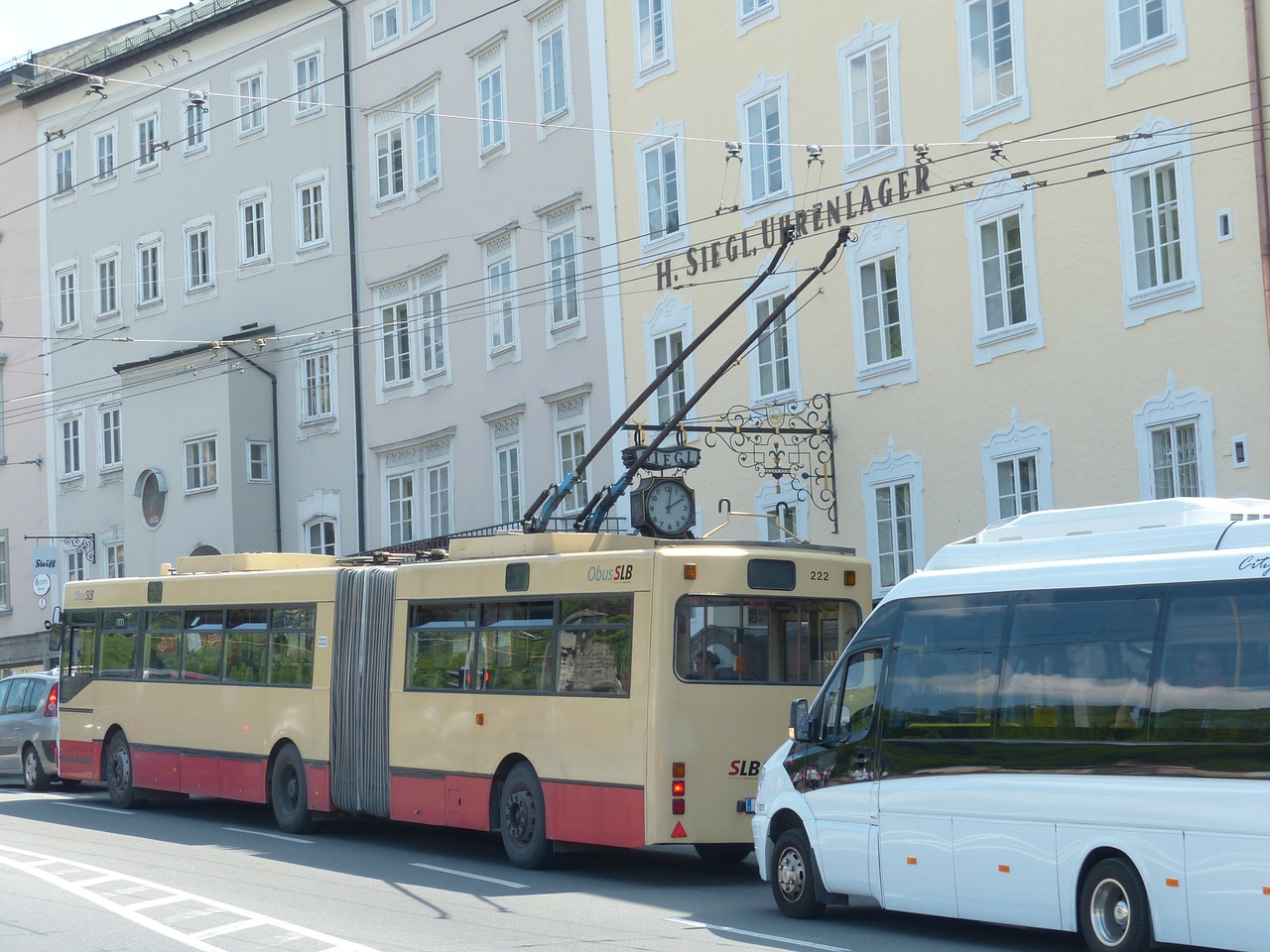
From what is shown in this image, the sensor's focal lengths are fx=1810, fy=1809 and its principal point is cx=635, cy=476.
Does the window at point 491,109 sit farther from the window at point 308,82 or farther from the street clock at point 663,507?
the street clock at point 663,507

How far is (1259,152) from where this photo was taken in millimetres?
20234

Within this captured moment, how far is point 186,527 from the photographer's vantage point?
4103cm

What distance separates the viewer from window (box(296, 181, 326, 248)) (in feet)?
130

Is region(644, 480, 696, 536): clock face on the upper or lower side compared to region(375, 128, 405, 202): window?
lower

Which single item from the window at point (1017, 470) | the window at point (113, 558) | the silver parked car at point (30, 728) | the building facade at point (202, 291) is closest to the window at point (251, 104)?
the building facade at point (202, 291)

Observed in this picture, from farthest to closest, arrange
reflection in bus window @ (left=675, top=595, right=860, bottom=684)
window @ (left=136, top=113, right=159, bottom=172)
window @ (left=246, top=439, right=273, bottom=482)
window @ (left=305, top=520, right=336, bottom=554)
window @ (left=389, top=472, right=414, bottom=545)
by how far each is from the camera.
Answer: window @ (left=136, top=113, right=159, bottom=172)
window @ (left=246, top=439, right=273, bottom=482)
window @ (left=305, top=520, right=336, bottom=554)
window @ (left=389, top=472, right=414, bottom=545)
reflection in bus window @ (left=675, top=595, right=860, bottom=684)

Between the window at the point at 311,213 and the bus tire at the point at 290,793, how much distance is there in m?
21.0

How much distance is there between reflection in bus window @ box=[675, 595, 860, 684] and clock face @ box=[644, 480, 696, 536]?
5417 millimetres

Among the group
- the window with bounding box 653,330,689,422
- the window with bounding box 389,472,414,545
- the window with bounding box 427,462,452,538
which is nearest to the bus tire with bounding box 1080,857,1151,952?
the window with bounding box 653,330,689,422

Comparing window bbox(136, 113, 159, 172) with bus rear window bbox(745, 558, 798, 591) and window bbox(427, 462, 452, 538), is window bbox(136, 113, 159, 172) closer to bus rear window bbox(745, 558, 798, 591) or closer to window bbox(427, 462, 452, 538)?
window bbox(427, 462, 452, 538)

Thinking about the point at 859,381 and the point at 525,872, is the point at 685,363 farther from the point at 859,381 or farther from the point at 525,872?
the point at 525,872

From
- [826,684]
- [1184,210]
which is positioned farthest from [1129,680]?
[1184,210]

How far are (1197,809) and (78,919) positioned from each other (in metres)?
7.59

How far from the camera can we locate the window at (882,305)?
999 inches
